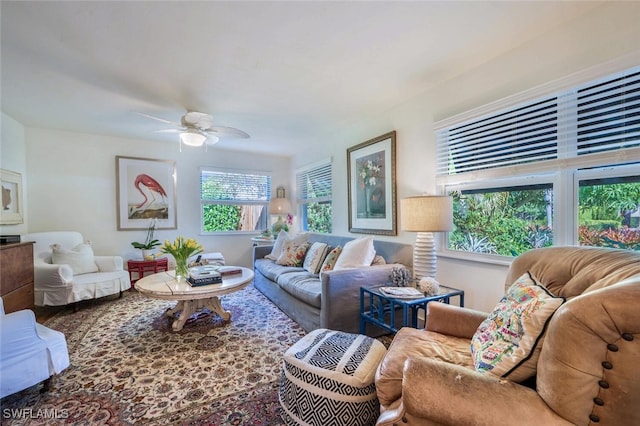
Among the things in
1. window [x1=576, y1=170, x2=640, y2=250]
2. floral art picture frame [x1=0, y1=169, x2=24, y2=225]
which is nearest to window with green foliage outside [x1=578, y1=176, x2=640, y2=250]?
window [x1=576, y1=170, x2=640, y2=250]

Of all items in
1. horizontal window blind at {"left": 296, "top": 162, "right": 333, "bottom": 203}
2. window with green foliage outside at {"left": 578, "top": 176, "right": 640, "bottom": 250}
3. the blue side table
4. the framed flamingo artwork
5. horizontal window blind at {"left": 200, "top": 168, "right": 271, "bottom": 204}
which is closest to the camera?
window with green foliage outside at {"left": 578, "top": 176, "right": 640, "bottom": 250}

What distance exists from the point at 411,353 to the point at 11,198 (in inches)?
189

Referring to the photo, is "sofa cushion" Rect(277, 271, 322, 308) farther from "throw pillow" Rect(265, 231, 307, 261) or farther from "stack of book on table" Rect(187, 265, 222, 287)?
"throw pillow" Rect(265, 231, 307, 261)

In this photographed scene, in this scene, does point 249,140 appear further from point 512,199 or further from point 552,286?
point 552,286

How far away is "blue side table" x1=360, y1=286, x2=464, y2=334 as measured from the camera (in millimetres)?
1894

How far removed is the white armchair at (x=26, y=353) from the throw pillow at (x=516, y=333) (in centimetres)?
237

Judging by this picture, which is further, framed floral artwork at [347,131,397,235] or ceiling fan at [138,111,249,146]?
framed floral artwork at [347,131,397,235]

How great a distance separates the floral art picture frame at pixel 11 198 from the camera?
3.14 m

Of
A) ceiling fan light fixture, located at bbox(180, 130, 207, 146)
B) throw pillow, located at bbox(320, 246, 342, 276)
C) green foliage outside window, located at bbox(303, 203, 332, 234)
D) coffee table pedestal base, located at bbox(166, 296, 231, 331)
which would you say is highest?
ceiling fan light fixture, located at bbox(180, 130, 207, 146)

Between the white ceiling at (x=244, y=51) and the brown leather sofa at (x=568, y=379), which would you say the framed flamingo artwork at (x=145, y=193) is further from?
the brown leather sofa at (x=568, y=379)

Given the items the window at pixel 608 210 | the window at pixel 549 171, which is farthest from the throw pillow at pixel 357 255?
the window at pixel 608 210

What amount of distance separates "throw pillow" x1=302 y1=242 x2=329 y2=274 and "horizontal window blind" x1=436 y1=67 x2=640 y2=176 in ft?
5.35

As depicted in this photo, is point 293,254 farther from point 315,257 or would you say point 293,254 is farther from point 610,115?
point 610,115

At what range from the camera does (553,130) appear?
182 cm
